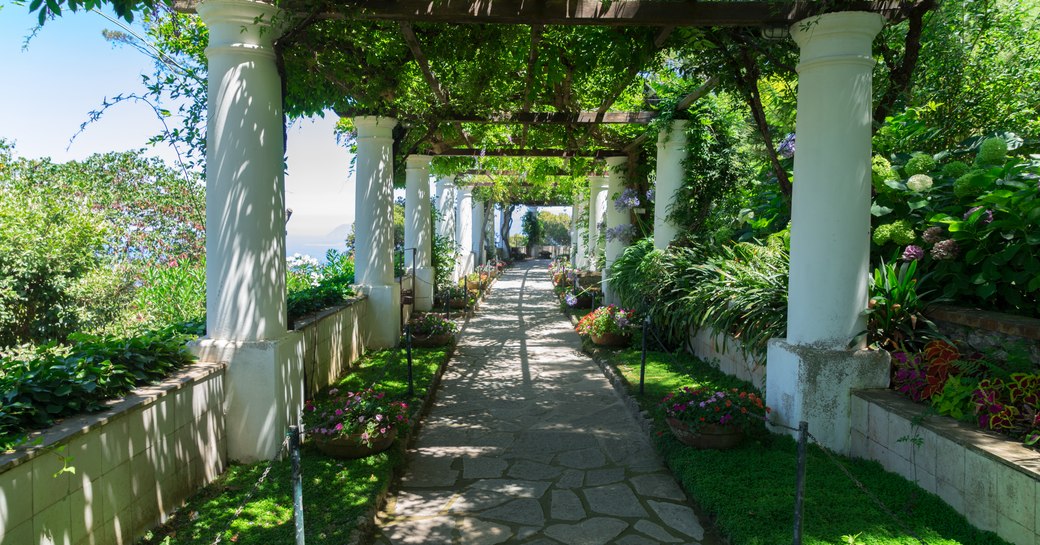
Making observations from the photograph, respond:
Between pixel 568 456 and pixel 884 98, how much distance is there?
3.98 m

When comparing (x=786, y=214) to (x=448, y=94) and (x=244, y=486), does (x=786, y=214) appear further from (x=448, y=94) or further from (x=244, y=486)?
(x=244, y=486)

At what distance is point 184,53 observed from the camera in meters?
6.75

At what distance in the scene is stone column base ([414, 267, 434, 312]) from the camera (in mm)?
12820

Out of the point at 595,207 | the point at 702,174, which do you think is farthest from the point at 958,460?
the point at 595,207

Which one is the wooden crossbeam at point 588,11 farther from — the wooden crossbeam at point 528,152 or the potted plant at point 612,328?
the wooden crossbeam at point 528,152

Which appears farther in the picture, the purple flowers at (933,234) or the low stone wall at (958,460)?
the purple flowers at (933,234)

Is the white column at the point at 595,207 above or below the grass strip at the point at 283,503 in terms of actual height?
above

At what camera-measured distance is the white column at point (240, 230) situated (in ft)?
14.2

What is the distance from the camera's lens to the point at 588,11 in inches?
183

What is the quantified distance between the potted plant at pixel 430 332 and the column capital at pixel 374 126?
9.27 feet

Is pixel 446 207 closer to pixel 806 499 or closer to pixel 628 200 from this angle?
pixel 628 200

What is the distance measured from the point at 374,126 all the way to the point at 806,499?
24.1ft

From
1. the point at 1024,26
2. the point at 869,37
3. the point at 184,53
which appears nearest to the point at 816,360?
the point at 869,37

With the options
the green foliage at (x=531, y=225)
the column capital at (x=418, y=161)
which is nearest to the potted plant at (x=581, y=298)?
the column capital at (x=418, y=161)
